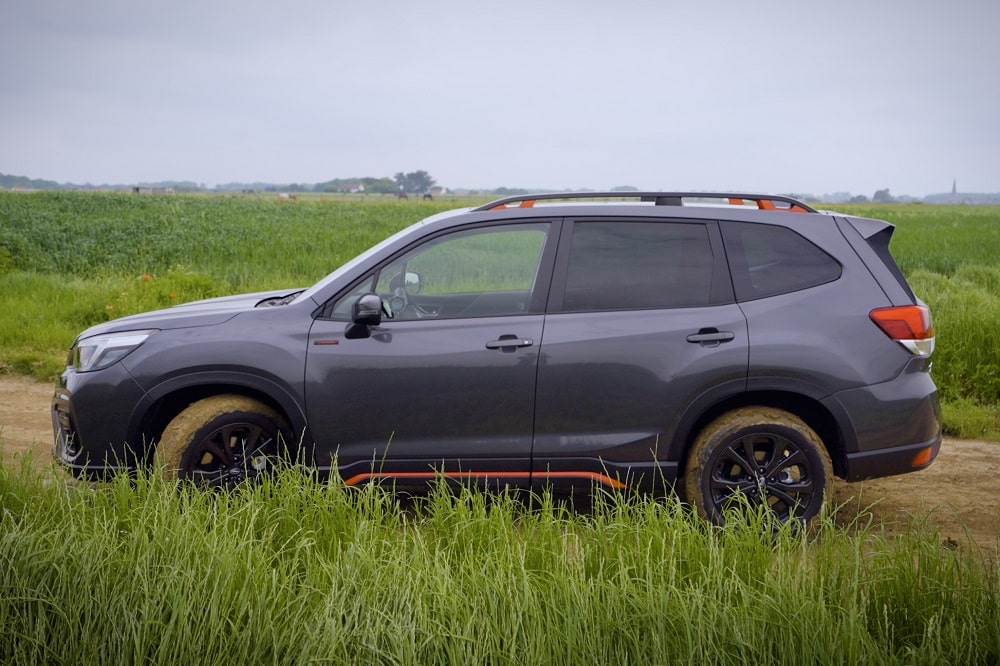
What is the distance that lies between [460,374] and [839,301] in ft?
6.70

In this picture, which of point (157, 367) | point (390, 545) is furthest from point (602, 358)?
point (157, 367)

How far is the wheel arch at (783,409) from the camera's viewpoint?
17.0 ft

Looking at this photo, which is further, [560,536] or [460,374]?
[460,374]

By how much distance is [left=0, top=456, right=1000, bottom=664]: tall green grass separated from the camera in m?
3.41

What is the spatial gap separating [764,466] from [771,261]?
1.11 metres

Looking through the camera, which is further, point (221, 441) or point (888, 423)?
point (221, 441)

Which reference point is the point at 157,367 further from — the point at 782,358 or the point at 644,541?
the point at 782,358

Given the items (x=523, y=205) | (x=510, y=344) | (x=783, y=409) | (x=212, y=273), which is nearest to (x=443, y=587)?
(x=510, y=344)

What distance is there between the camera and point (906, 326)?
5.16m

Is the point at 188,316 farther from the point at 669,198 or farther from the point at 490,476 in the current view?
the point at 669,198

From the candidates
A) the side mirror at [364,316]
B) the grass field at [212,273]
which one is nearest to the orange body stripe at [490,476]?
the side mirror at [364,316]

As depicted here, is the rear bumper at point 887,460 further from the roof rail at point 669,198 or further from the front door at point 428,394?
the front door at point 428,394

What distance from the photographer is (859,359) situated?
5137mm

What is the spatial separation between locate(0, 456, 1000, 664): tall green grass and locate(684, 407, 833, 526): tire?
3.22 feet
